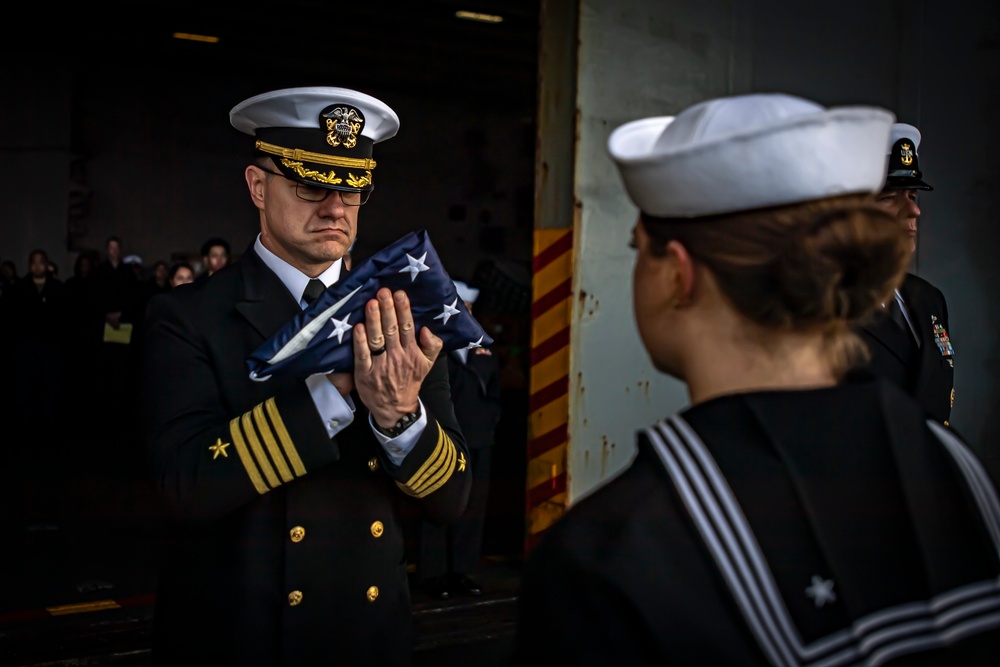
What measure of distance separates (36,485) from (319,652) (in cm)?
727

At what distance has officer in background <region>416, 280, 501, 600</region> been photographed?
216 inches

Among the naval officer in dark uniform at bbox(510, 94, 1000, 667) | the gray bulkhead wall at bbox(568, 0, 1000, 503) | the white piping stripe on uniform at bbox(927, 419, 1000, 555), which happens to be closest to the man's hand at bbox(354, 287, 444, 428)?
the naval officer in dark uniform at bbox(510, 94, 1000, 667)

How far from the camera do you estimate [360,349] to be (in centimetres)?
194

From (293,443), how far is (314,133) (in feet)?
2.38

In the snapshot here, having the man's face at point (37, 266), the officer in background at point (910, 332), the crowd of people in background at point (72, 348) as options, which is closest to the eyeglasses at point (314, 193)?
the officer in background at point (910, 332)

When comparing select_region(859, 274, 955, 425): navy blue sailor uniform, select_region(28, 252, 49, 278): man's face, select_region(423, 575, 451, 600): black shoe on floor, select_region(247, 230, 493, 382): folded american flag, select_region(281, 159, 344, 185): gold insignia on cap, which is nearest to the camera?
select_region(247, 230, 493, 382): folded american flag

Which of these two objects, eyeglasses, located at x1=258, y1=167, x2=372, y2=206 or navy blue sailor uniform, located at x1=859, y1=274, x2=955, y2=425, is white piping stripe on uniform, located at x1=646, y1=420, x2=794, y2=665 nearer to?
eyeglasses, located at x1=258, y1=167, x2=372, y2=206

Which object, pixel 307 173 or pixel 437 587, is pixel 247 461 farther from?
pixel 437 587

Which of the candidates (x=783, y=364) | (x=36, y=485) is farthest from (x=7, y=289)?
(x=783, y=364)

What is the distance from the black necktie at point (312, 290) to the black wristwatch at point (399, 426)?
1.26ft

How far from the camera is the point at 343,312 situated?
194 centimetres

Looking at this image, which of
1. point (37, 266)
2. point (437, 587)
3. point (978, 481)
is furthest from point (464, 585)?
point (37, 266)

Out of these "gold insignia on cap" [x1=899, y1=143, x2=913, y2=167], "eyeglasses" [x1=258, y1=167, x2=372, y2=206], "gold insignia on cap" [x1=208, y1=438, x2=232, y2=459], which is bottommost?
"gold insignia on cap" [x1=208, y1=438, x2=232, y2=459]

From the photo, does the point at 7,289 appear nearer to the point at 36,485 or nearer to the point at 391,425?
the point at 36,485
